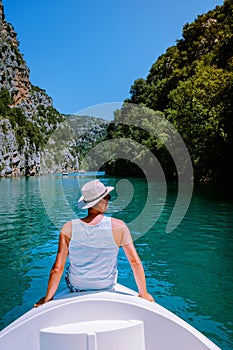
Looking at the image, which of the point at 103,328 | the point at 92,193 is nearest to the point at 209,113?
the point at 92,193

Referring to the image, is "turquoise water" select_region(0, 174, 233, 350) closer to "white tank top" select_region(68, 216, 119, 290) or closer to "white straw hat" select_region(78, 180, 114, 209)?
"white tank top" select_region(68, 216, 119, 290)

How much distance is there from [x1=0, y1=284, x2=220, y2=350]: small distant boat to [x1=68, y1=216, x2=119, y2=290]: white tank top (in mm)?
411

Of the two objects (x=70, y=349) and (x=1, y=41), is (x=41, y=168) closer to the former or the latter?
(x=1, y=41)

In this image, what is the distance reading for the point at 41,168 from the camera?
332 ft

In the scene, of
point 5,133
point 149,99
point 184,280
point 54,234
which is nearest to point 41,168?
point 5,133

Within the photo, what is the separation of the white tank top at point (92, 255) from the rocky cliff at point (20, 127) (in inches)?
2789

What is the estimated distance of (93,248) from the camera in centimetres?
333

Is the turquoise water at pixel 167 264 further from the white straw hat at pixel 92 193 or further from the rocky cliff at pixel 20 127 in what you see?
the rocky cliff at pixel 20 127

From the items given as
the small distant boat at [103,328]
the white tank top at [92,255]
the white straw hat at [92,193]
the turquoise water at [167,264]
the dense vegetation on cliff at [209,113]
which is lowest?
the turquoise water at [167,264]

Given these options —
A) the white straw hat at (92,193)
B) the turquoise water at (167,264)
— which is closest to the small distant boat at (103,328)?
the white straw hat at (92,193)

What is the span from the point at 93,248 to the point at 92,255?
0.07 metres

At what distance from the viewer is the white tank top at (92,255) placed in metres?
3.30

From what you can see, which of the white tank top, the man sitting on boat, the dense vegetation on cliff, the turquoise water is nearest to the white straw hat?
the man sitting on boat

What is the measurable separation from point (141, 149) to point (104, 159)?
1253cm
